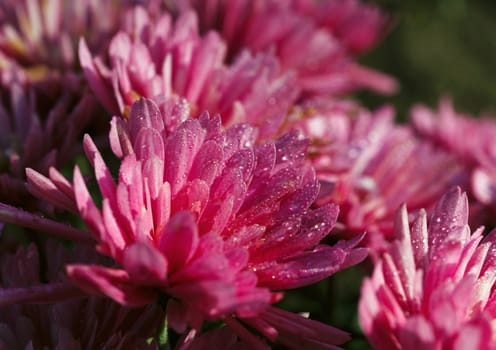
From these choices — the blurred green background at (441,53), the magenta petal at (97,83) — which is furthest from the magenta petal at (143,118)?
the blurred green background at (441,53)

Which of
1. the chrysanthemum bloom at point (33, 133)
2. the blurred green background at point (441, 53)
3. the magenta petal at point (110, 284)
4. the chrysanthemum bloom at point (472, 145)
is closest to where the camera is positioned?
the magenta petal at point (110, 284)

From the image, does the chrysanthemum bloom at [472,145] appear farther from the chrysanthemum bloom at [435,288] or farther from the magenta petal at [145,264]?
the magenta petal at [145,264]

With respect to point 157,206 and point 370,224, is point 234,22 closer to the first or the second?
point 370,224

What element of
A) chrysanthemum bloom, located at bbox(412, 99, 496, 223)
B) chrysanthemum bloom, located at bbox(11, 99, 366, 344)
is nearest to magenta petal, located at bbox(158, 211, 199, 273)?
chrysanthemum bloom, located at bbox(11, 99, 366, 344)

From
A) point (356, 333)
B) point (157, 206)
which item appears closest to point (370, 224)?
point (356, 333)

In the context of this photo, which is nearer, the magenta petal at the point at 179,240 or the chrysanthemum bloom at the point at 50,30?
the magenta petal at the point at 179,240

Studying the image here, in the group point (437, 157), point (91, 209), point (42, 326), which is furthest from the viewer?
point (437, 157)
